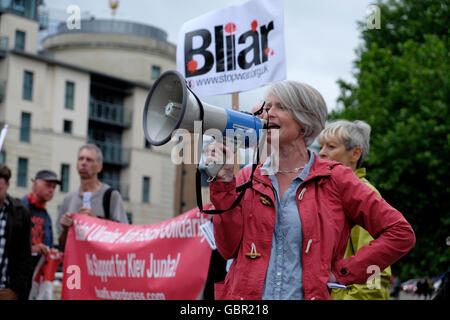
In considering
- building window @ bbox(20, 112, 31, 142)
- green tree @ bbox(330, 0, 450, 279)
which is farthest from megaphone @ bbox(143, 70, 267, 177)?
building window @ bbox(20, 112, 31, 142)

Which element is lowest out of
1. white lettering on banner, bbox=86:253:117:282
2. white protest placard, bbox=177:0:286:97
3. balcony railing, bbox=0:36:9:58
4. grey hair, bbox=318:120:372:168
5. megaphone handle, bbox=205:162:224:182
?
white lettering on banner, bbox=86:253:117:282

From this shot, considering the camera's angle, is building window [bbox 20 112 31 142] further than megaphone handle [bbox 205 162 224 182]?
Yes

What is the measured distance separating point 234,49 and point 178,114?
375 centimetres

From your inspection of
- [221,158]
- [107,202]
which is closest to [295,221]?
[221,158]

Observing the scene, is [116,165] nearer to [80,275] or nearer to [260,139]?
[80,275]

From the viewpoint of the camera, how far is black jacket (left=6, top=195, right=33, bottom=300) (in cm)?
618

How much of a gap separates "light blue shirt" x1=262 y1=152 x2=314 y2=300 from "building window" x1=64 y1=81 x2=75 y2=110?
5114cm

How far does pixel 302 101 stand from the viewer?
10.4 ft

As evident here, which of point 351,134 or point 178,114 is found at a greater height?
point 351,134

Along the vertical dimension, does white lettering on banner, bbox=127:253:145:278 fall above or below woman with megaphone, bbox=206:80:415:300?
below

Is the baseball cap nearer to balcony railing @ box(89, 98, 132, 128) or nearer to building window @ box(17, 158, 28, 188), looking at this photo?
building window @ box(17, 158, 28, 188)

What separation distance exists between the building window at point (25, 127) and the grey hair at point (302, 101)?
48154 millimetres

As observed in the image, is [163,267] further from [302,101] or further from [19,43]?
[19,43]
